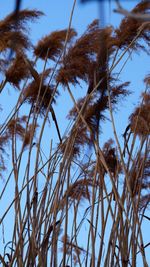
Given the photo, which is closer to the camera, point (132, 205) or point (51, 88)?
A: point (132, 205)

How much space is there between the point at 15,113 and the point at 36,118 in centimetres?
14

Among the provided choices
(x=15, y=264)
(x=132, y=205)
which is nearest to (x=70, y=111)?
(x=132, y=205)

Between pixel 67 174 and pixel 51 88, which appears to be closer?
pixel 67 174

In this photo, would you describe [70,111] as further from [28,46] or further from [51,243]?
[51,243]

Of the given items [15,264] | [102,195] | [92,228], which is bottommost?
[15,264]

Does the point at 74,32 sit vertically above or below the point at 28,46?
above

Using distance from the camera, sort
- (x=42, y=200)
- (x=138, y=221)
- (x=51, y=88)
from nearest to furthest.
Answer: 1. (x=138, y=221)
2. (x=42, y=200)
3. (x=51, y=88)

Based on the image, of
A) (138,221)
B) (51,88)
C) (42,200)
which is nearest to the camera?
(138,221)

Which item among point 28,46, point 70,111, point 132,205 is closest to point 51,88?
point 70,111

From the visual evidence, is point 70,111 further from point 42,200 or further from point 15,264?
point 15,264

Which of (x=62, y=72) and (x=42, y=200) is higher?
Answer: (x=62, y=72)

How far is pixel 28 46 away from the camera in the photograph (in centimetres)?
294

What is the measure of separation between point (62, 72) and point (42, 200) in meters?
0.76

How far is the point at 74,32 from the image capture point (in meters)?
3.22
